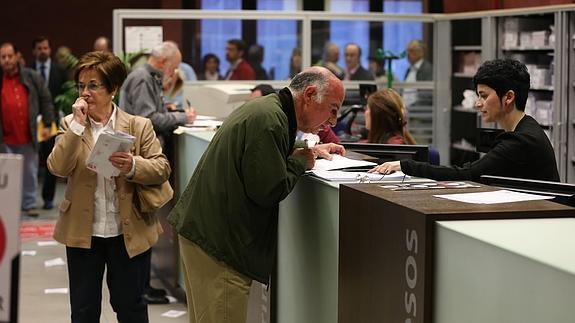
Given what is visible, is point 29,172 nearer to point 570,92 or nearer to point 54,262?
point 54,262

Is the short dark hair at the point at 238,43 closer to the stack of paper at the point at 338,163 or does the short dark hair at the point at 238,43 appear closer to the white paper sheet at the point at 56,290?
the white paper sheet at the point at 56,290

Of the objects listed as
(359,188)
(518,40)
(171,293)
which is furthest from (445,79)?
(359,188)

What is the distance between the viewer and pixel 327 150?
4445 millimetres

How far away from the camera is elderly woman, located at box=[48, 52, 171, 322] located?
4324 millimetres

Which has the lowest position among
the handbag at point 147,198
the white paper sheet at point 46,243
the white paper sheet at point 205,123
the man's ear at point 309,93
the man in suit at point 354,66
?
the white paper sheet at point 46,243

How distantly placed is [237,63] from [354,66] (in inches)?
52.6

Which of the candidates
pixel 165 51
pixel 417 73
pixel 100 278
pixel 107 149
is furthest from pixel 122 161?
pixel 417 73

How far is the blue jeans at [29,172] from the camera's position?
10906 millimetres

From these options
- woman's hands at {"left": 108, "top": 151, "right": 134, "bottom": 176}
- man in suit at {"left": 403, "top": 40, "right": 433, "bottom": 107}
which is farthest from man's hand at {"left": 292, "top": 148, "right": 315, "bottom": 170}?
man in suit at {"left": 403, "top": 40, "right": 433, "bottom": 107}

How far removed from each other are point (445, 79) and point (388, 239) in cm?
880

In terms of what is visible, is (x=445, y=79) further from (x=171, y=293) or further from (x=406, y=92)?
(x=171, y=293)

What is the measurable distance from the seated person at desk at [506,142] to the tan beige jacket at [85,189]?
1089 millimetres

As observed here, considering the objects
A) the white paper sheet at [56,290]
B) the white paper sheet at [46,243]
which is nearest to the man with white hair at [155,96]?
the white paper sheet at [56,290]

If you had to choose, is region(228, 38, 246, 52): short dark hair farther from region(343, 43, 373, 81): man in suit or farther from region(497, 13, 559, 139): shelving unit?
region(497, 13, 559, 139): shelving unit
